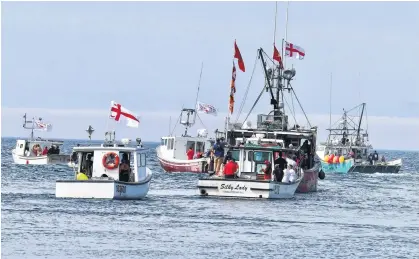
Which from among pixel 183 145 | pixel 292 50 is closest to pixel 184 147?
pixel 183 145

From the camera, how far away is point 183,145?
91.1 meters

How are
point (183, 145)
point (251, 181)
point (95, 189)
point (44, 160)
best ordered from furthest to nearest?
1. point (44, 160)
2. point (183, 145)
3. point (251, 181)
4. point (95, 189)

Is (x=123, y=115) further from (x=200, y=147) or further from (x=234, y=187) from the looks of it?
(x=200, y=147)

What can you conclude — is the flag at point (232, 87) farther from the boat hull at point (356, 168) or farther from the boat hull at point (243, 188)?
the boat hull at point (356, 168)

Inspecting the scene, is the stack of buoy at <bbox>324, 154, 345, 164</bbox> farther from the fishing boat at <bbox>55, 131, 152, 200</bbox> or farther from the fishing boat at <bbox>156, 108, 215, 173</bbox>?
the fishing boat at <bbox>55, 131, 152, 200</bbox>

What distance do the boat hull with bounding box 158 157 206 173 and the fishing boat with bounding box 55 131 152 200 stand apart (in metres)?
32.0

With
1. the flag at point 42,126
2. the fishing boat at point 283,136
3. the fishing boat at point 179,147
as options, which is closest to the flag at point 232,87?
the fishing boat at point 283,136

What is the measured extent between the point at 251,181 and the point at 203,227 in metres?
10.8

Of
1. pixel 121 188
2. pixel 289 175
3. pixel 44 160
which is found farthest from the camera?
pixel 44 160

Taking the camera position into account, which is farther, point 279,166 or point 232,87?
point 232,87

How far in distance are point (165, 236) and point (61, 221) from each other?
4.71 m

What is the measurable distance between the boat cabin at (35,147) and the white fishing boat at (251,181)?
160 ft

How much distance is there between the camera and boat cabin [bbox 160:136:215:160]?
9069cm

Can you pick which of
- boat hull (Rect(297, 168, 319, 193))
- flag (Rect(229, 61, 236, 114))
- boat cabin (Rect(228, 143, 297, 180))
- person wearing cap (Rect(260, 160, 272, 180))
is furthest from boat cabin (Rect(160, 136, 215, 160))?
person wearing cap (Rect(260, 160, 272, 180))
